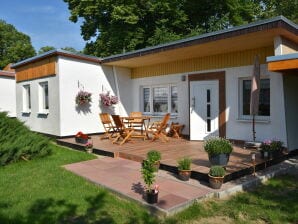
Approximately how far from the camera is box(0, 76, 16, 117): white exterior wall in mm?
16969

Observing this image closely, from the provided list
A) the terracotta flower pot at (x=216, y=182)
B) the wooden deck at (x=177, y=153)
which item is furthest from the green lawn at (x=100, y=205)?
the wooden deck at (x=177, y=153)

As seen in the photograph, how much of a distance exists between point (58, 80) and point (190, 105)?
4.82 m

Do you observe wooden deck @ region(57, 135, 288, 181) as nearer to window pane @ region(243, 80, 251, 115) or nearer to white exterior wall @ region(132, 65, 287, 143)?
white exterior wall @ region(132, 65, 287, 143)

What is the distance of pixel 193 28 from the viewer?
2367cm

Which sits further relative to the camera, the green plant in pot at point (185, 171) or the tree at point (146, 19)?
the tree at point (146, 19)

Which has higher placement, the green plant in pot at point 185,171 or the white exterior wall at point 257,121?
the white exterior wall at point 257,121

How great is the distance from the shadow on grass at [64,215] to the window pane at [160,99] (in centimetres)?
756

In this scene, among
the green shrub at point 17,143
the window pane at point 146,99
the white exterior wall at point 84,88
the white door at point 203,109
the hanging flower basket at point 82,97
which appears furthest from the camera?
the window pane at point 146,99

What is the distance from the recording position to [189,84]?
34.4 ft

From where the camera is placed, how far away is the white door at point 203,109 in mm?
9648

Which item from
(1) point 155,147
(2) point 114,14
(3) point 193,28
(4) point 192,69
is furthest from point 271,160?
(3) point 193,28

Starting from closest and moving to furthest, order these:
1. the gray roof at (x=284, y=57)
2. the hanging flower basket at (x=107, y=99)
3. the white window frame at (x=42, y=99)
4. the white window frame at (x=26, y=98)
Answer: the gray roof at (x=284, y=57) → the hanging flower basket at (x=107, y=99) → the white window frame at (x=42, y=99) → the white window frame at (x=26, y=98)

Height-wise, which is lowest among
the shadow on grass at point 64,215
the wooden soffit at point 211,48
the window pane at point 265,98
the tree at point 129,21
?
the shadow on grass at point 64,215

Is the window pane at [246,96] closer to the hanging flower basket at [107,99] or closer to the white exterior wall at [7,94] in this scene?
the hanging flower basket at [107,99]
